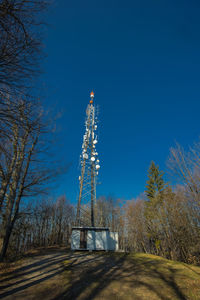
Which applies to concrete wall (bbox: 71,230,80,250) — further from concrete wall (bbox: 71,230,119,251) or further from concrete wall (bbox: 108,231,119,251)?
concrete wall (bbox: 108,231,119,251)

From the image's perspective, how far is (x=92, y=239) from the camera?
12.3 metres

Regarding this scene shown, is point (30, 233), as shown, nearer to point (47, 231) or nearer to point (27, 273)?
point (47, 231)

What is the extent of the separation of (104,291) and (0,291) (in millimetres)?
2775

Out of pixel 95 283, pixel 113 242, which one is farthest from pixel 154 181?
pixel 95 283

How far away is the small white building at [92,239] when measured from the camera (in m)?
12.0

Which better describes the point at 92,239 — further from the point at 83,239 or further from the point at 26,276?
→ the point at 26,276

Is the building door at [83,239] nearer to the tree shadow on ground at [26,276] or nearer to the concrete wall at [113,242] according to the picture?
the concrete wall at [113,242]

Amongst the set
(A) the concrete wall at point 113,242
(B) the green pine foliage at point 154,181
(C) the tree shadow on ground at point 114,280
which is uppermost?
(B) the green pine foliage at point 154,181

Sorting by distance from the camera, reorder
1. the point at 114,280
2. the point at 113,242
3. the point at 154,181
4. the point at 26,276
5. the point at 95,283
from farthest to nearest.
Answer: the point at 154,181
the point at 113,242
the point at 26,276
the point at 114,280
the point at 95,283

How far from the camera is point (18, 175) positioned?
816cm

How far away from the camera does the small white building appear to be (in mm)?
12047

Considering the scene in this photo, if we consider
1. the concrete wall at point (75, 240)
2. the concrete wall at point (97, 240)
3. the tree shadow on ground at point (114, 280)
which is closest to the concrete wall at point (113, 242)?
the concrete wall at point (97, 240)

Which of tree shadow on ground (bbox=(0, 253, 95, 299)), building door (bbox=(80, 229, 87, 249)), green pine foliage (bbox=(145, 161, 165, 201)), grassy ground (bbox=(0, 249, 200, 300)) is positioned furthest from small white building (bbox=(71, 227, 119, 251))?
green pine foliage (bbox=(145, 161, 165, 201))

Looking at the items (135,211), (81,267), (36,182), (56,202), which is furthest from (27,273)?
(56,202)
